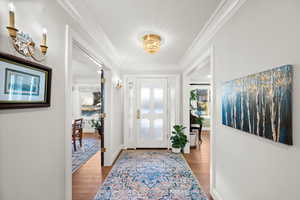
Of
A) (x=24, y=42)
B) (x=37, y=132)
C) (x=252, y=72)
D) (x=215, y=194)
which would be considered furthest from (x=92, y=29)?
(x=215, y=194)

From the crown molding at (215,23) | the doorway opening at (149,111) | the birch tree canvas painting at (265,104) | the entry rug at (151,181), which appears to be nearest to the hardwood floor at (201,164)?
the entry rug at (151,181)

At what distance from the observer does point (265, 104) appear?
1203 millimetres

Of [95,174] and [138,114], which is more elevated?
[138,114]

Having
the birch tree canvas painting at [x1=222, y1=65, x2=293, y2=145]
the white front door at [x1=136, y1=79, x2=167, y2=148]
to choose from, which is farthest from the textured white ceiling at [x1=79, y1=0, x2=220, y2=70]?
the white front door at [x1=136, y1=79, x2=167, y2=148]

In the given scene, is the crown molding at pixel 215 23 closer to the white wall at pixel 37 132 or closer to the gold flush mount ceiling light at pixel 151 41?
the gold flush mount ceiling light at pixel 151 41

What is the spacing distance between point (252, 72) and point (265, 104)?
34cm

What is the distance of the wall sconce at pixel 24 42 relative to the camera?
37.0 inches

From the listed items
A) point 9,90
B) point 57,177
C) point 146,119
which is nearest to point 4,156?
point 9,90

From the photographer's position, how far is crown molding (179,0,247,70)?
5.35 ft

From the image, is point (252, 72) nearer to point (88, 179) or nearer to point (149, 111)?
point (88, 179)

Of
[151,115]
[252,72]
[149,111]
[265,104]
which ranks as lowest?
[151,115]

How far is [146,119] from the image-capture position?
4539mm

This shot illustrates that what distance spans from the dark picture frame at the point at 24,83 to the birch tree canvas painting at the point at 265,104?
1.71 m

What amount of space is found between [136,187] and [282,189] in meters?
1.93
